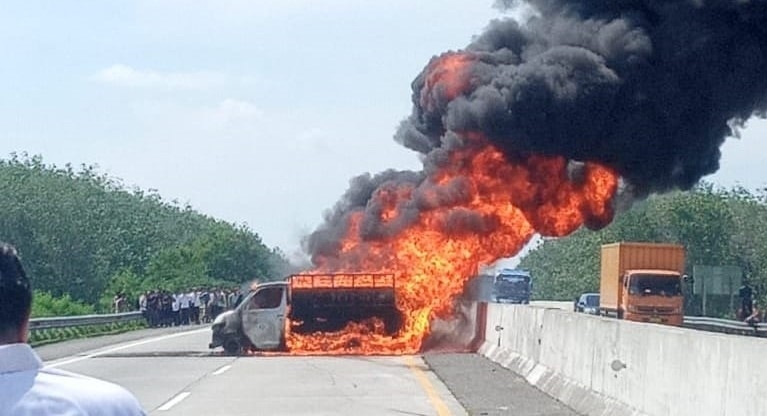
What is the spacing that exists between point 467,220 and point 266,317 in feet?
16.6

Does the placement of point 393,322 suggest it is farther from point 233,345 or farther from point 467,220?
point 233,345

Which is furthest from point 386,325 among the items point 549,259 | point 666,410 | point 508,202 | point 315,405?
point 549,259

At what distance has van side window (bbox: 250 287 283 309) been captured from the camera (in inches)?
1348

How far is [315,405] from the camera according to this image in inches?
780

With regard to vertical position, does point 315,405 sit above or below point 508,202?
below

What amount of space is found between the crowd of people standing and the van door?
2175 cm

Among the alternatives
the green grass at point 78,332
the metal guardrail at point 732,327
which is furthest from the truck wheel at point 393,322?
the metal guardrail at point 732,327

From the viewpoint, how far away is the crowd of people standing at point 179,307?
2344 inches

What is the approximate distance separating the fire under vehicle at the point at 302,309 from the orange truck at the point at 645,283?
13.5 metres

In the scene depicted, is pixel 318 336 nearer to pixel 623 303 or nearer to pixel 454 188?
pixel 454 188

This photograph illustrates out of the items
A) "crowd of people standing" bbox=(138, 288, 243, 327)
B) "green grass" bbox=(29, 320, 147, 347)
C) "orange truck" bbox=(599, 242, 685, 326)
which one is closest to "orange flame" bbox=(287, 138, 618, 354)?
"green grass" bbox=(29, 320, 147, 347)

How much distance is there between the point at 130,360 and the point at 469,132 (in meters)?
9.30

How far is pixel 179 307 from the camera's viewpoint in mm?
61594

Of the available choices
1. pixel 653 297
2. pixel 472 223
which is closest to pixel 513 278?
pixel 653 297
